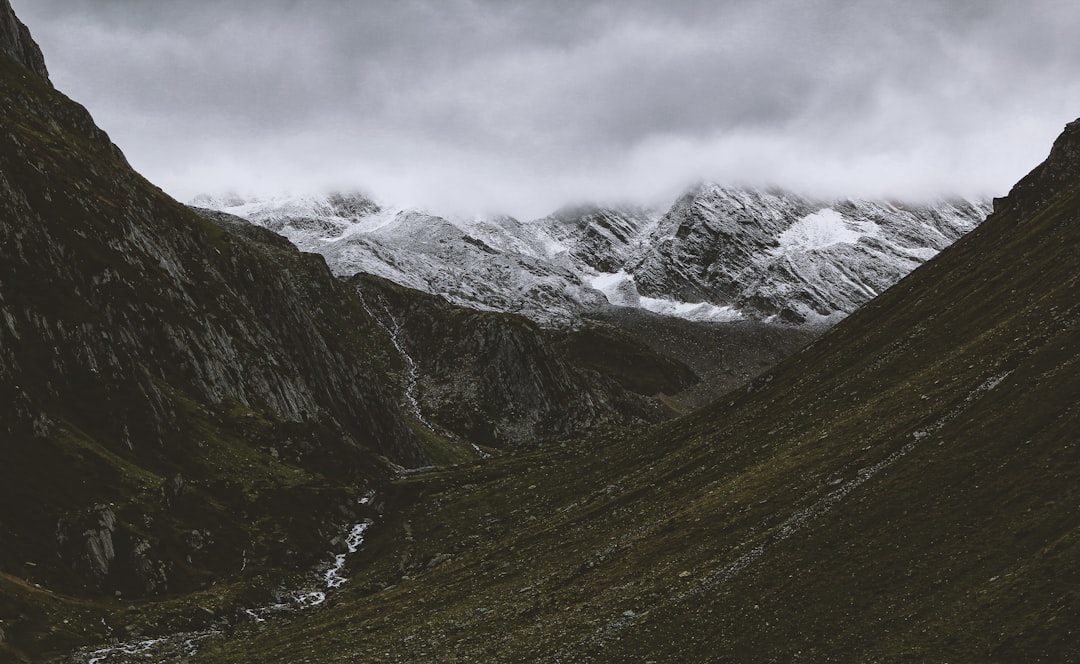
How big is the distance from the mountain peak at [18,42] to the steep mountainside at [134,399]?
2.07 ft

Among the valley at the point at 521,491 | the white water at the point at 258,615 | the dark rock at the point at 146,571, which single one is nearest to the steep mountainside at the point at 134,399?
the dark rock at the point at 146,571

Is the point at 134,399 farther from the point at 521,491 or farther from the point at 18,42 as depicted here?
the point at 18,42

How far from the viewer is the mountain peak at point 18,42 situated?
178 metres

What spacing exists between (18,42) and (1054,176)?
208 metres

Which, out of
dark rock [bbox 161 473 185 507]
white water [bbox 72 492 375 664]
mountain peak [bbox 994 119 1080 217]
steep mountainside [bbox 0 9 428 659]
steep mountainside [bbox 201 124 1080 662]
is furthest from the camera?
mountain peak [bbox 994 119 1080 217]

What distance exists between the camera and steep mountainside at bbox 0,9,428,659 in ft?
258

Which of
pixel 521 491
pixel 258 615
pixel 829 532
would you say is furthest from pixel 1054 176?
pixel 258 615

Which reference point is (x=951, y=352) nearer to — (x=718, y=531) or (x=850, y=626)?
(x=718, y=531)

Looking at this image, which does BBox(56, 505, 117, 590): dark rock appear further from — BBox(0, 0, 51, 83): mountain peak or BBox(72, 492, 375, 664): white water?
BBox(0, 0, 51, 83): mountain peak

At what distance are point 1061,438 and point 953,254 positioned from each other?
91179 millimetres

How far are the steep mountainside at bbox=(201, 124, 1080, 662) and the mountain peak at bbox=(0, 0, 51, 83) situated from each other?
5804 inches

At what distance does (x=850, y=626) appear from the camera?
38.8 meters

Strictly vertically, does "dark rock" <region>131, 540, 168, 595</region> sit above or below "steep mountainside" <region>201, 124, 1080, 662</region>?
above

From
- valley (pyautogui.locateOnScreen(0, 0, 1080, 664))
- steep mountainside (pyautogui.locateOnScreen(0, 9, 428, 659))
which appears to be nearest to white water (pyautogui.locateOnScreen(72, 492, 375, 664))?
valley (pyautogui.locateOnScreen(0, 0, 1080, 664))
